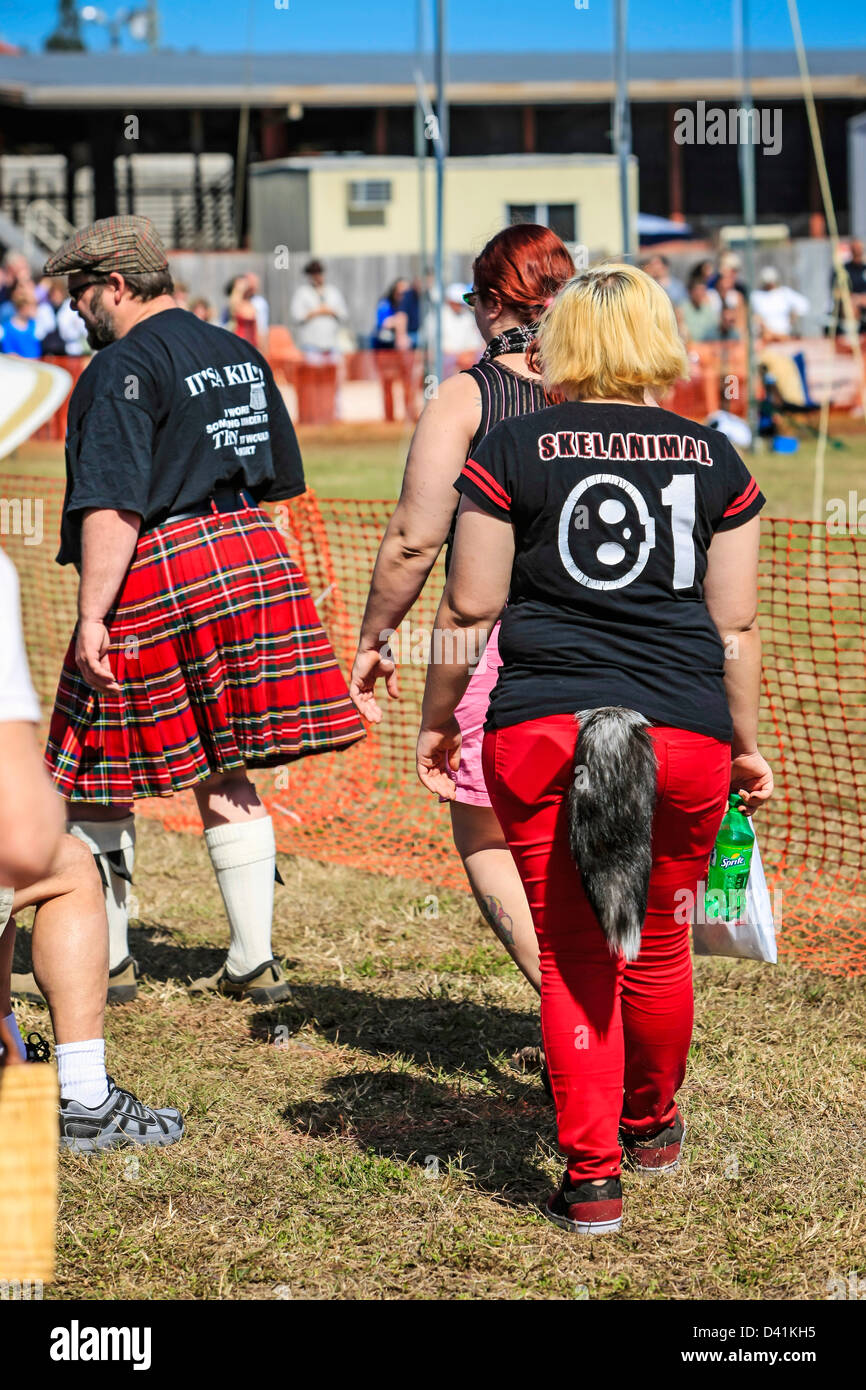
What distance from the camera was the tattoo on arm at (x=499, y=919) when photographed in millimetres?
3293

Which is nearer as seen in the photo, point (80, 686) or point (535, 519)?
point (535, 519)

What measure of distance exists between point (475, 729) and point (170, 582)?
94 centimetres

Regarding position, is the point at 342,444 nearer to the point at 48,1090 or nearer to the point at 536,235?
the point at 536,235

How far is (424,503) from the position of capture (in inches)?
122

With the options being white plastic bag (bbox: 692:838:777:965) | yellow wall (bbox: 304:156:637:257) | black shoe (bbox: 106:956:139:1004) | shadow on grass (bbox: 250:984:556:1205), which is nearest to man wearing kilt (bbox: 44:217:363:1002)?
black shoe (bbox: 106:956:139:1004)

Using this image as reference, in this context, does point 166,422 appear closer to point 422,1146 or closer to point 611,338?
point 611,338

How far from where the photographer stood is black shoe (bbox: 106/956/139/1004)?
4086mm

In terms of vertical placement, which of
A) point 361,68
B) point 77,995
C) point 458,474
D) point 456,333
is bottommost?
point 77,995

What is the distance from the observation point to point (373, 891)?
494 cm

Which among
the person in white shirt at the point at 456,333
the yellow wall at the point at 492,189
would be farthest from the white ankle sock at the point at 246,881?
the yellow wall at the point at 492,189

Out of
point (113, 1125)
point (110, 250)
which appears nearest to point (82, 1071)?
point (113, 1125)

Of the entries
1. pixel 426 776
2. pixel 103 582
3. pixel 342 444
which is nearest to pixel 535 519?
pixel 426 776

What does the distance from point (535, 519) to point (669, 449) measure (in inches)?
10.1

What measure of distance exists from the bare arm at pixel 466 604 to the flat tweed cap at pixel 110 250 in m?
1.55
